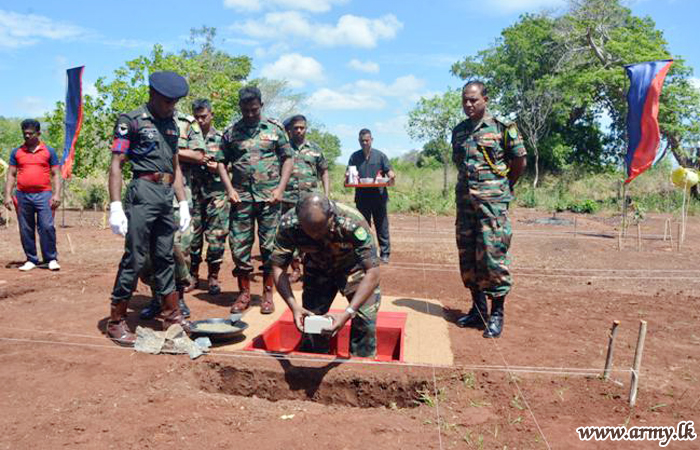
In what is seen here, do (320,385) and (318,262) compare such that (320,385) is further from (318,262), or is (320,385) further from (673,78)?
(673,78)

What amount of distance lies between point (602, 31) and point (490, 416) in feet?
73.8

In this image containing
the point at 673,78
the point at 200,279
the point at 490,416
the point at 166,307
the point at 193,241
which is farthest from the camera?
the point at 673,78

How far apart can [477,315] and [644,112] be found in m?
6.22

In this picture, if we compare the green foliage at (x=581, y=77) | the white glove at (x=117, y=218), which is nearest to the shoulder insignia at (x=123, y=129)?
the white glove at (x=117, y=218)

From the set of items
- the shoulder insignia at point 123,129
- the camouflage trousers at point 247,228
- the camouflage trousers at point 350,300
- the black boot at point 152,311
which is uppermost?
the shoulder insignia at point 123,129

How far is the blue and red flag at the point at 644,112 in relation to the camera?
29.0 ft

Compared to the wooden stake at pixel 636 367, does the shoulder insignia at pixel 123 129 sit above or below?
above

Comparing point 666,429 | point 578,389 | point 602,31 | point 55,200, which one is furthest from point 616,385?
point 602,31

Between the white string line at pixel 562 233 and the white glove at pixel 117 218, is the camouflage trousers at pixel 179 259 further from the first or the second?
the white string line at pixel 562 233

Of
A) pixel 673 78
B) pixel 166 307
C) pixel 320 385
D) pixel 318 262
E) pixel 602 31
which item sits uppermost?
pixel 602 31

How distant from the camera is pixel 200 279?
647 cm

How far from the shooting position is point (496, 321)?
4438 millimetres

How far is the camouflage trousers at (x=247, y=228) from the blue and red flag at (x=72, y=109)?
5.74m

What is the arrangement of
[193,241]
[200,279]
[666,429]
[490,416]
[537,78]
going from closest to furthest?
[666,429] < [490,416] < [193,241] < [200,279] < [537,78]
